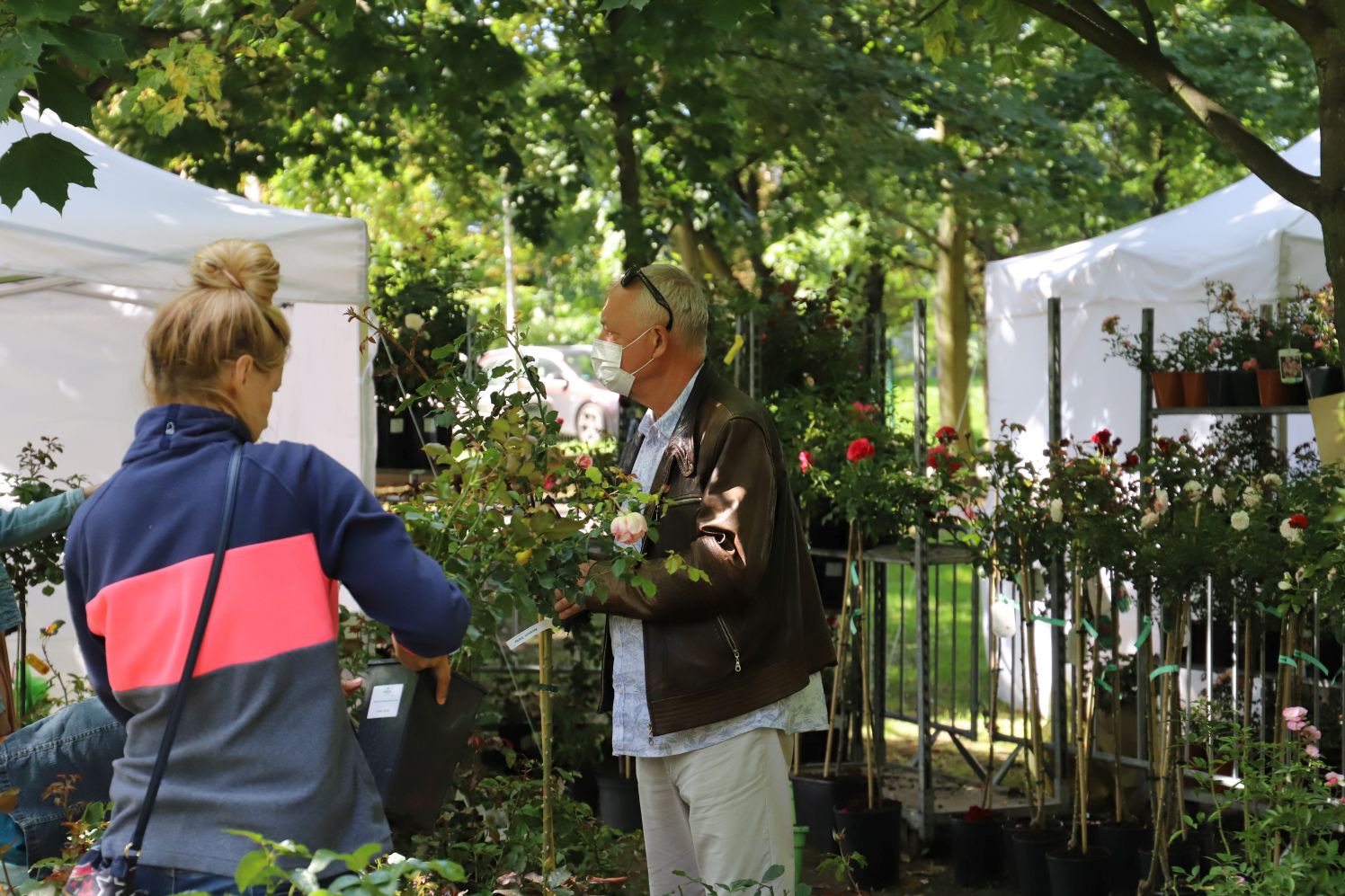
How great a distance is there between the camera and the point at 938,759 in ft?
24.2

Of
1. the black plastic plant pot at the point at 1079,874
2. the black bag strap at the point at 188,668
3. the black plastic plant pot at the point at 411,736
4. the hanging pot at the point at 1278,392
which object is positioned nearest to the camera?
the black bag strap at the point at 188,668

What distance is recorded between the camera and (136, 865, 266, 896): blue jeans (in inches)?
67.2

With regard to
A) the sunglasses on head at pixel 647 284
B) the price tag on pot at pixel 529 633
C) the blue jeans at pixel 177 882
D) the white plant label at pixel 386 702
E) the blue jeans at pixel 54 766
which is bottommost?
the blue jeans at pixel 54 766

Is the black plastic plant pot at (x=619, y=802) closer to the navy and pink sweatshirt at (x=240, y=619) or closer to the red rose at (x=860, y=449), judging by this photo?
the red rose at (x=860, y=449)

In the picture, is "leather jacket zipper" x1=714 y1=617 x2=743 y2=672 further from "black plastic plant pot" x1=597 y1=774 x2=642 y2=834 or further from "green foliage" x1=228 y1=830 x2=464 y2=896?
"black plastic plant pot" x1=597 y1=774 x2=642 y2=834

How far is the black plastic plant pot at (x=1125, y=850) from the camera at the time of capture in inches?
195

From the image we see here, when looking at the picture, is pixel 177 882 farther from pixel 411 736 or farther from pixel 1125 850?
pixel 1125 850

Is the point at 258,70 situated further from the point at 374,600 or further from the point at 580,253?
the point at 580,253

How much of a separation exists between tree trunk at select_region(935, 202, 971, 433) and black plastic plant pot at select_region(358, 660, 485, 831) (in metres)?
13.5

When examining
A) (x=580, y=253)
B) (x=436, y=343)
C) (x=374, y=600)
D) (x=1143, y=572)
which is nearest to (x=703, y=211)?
(x=436, y=343)

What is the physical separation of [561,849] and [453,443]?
1.34 m

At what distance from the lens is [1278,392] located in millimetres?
5227

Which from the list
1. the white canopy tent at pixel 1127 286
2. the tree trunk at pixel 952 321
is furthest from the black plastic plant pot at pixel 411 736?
the tree trunk at pixel 952 321

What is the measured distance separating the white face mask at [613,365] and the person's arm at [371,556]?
4.43 feet
